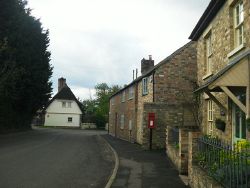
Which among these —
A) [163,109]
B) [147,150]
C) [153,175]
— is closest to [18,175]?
[153,175]

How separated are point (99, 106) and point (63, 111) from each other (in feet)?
50.1

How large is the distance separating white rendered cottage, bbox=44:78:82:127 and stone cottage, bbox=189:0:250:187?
60.1m

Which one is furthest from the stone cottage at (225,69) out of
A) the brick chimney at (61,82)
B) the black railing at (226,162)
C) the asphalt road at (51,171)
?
the brick chimney at (61,82)

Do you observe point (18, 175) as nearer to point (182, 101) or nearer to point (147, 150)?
point (147, 150)

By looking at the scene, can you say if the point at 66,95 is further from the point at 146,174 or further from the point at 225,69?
the point at 225,69

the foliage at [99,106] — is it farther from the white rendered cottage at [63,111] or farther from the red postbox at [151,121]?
the red postbox at [151,121]

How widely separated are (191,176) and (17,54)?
26.4 m

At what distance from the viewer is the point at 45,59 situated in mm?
40125

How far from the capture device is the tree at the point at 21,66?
3025 centimetres

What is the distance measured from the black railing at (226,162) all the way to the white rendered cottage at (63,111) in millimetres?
66571

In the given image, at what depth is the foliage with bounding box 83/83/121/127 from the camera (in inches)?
2901

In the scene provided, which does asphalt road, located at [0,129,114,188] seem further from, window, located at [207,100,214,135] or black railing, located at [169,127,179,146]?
window, located at [207,100,214,135]

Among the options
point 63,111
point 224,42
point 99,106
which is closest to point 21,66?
point 224,42

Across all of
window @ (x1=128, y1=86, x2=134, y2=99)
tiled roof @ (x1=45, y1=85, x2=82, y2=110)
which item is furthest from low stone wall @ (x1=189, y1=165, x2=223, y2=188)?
tiled roof @ (x1=45, y1=85, x2=82, y2=110)
